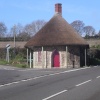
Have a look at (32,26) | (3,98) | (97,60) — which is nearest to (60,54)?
(97,60)

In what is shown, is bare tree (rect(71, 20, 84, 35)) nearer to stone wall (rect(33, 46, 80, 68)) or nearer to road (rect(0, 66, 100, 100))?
stone wall (rect(33, 46, 80, 68))

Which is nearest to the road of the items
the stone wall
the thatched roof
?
the thatched roof

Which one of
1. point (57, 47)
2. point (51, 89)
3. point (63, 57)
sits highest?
point (57, 47)

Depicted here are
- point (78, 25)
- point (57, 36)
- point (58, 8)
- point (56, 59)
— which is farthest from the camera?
point (78, 25)

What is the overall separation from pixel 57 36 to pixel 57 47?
1637mm

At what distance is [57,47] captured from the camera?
5231 cm

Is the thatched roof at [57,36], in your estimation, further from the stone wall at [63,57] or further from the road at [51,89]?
the road at [51,89]

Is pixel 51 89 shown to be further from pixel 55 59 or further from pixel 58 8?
pixel 58 8

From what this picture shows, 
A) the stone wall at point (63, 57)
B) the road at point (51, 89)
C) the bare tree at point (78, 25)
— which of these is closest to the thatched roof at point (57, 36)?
Result: the stone wall at point (63, 57)

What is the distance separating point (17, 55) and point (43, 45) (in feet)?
51.2

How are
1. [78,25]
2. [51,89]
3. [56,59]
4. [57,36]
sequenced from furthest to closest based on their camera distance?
[78,25] < [56,59] < [57,36] < [51,89]

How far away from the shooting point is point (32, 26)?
398ft

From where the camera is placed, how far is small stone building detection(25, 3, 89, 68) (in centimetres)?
5164

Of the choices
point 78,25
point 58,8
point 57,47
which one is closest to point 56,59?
point 57,47
